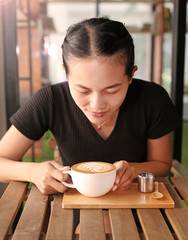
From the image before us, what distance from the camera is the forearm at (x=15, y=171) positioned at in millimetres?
947

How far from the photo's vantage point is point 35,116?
1.16m

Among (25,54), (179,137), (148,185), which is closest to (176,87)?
(179,137)

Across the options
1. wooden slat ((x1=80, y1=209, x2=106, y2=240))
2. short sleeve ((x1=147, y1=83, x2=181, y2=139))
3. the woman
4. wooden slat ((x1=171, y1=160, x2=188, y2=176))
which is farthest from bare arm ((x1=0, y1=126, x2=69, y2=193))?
wooden slat ((x1=171, y1=160, x2=188, y2=176))

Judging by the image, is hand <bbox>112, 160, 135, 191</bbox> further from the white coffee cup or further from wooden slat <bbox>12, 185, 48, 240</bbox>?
wooden slat <bbox>12, 185, 48, 240</bbox>

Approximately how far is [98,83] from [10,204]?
0.41 metres

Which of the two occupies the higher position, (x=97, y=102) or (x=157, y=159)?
(x=97, y=102)

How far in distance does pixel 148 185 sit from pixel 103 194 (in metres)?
0.14

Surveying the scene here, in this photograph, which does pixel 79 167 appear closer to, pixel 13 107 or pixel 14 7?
pixel 13 107

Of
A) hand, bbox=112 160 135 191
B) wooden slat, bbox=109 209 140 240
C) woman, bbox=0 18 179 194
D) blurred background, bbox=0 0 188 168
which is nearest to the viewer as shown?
wooden slat, bbox=109 209 140 240

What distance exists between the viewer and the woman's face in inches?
31.5

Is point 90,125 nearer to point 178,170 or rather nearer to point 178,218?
point 178,218

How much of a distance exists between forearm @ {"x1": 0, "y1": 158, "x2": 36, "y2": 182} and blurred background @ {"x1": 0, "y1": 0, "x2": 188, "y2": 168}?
0.61 m

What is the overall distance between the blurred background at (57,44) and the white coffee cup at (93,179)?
562 millimetres

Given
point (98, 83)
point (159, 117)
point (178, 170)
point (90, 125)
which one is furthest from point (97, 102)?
point (178, 170)
